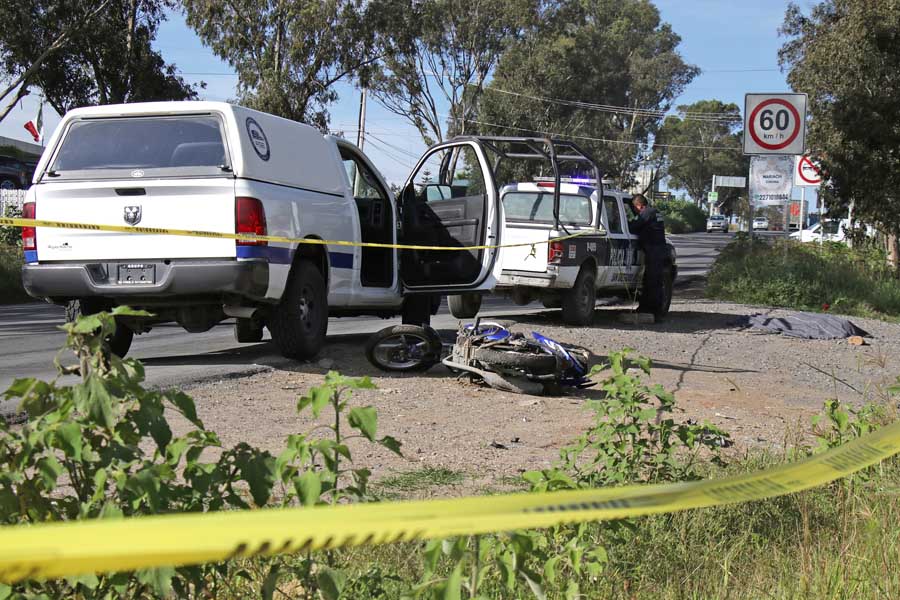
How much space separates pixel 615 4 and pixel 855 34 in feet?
163

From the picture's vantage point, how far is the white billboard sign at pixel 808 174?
2062cm

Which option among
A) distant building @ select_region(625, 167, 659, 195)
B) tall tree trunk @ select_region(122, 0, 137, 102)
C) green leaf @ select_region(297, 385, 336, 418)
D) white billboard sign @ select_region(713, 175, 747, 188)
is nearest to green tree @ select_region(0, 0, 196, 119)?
tall tree trunk @ select_region(122, 0, 137, 102)

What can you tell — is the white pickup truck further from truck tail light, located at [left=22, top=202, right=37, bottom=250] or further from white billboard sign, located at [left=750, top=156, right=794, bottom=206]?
white billboard sign, located at [left=750, top=156, right=794, bottom=206]

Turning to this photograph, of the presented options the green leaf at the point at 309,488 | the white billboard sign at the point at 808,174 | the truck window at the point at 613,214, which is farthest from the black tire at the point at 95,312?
the white billboard sign at the point at 808,174

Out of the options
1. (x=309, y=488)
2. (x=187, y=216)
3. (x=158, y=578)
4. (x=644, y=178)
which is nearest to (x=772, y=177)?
(x=187, y=216)

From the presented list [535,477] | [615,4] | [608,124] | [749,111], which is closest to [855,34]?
[749,111]

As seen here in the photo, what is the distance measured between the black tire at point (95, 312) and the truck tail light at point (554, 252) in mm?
5730

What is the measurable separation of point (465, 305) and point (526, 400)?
14.3ft

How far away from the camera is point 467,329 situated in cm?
831

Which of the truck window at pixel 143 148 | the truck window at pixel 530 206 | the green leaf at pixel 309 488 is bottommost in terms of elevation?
the green leaf at pixel 309 488

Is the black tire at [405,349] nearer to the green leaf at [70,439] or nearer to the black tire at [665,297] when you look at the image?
the green leaf at [70,439]

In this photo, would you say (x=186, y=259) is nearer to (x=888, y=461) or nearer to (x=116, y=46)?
(x=888, y=461)

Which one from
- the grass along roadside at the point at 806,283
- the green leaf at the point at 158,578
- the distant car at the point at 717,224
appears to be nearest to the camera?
the green leaf at the point at 158,578

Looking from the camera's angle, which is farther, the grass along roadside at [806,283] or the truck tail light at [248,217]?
the grass along roadside at [806,283]
